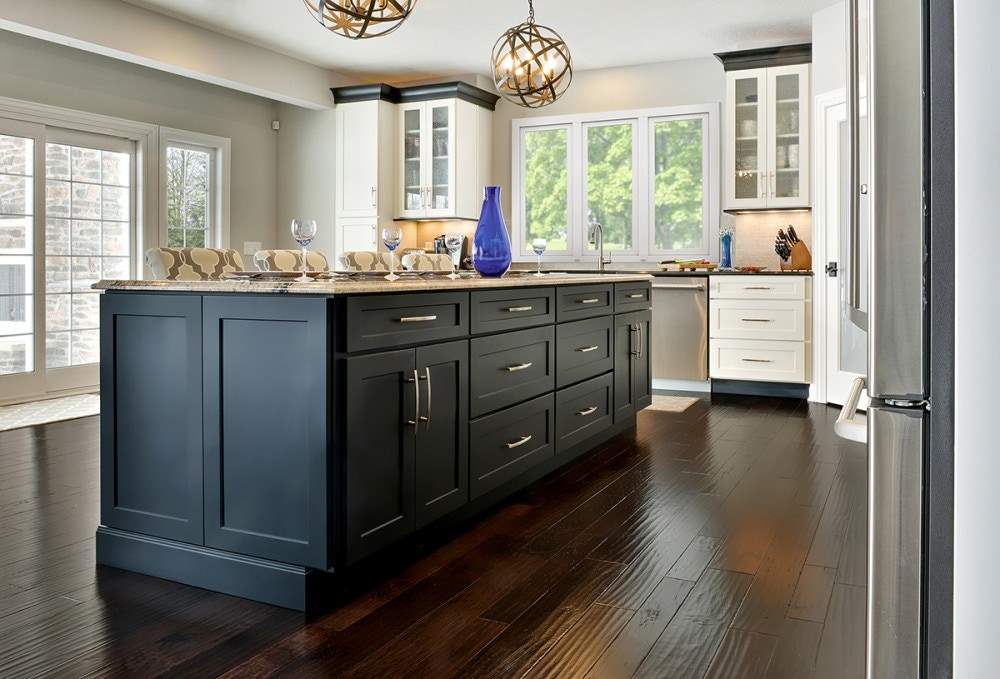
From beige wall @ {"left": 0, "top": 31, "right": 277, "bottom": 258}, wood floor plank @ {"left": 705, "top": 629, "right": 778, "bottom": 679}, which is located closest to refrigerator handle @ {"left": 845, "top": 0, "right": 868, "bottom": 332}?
wood floor plank @ {"left": 705, "top": 629, "right": 778, "bottom": 679}

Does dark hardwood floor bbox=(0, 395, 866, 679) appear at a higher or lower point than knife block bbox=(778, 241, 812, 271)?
lower

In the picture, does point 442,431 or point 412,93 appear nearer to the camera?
point 442,431

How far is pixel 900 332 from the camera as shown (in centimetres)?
62

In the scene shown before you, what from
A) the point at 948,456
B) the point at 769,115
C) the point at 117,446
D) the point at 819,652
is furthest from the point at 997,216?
the point at 769,115

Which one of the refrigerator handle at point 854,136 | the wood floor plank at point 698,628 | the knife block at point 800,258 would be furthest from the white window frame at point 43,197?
the refrigerator handle at point 854,136

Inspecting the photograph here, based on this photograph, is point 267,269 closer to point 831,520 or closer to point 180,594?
point 180,594

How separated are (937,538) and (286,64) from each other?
23.9 feet

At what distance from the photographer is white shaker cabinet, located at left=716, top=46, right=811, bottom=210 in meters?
6.24

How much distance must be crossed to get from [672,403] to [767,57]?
276 centimetres

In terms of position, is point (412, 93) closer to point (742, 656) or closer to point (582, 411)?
point (582, 411)

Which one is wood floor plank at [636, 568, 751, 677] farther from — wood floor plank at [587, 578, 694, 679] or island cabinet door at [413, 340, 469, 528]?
island cabinet door at [413, 340, 469, 528]

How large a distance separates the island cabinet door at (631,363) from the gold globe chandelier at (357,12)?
1924mm

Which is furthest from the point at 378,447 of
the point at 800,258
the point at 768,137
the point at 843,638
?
the point at 768,137

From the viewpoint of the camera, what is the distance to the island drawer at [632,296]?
4.45m
